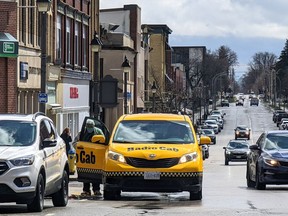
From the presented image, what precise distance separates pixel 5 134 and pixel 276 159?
8.92 m

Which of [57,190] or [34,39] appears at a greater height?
[34,39]

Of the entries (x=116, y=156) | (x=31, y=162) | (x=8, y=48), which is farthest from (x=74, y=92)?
(x=31, y=162)

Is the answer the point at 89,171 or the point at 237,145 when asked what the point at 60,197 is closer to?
the point at 89,171

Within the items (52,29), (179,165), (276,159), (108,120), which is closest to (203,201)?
(179,165)

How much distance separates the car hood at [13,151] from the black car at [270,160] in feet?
29.4

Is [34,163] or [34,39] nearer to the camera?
[34,163]

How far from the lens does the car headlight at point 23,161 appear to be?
46.4ft

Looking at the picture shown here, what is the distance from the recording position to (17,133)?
604 inches

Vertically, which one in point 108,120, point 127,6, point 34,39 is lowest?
point 108,120

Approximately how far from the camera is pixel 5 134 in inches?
604

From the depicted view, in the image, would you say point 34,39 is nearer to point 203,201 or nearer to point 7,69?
point 7,69

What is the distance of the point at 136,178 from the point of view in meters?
17.5

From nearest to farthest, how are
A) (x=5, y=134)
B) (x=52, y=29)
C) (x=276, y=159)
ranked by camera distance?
1. (x=5, y=134)
2. (x=276, y=159)
3. (x=52, y=29)

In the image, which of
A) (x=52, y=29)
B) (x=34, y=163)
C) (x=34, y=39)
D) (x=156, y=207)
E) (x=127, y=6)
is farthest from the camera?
(x=127, y=6)
